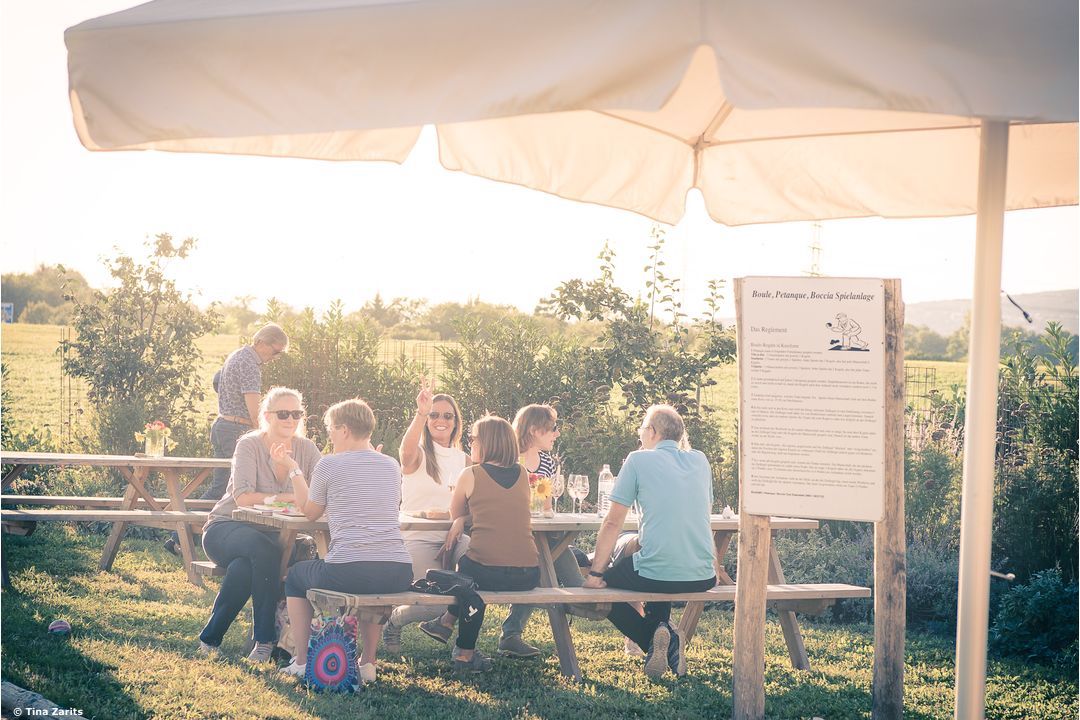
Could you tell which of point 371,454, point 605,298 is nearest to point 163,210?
point 605,298

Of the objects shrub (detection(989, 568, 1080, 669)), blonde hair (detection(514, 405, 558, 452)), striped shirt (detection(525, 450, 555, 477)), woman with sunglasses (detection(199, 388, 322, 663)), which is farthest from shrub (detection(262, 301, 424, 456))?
shrub (detection(989, 568, 1080, 669))

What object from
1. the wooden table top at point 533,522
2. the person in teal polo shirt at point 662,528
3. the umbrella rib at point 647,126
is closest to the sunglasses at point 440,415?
the wooden table top at point 533,522

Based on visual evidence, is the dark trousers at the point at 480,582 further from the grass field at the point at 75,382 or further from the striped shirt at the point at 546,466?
the grass field at the point at 75,382

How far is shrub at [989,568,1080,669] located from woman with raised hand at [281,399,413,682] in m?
3.72

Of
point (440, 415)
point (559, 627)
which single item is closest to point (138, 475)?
point (440, 415)

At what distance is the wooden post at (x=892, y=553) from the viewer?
431 cm

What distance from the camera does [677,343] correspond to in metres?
9.84

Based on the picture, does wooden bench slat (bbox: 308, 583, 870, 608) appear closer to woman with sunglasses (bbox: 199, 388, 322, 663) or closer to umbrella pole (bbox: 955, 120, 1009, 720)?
woman with sunglasses (bbox: 199, 388, 322, 663)

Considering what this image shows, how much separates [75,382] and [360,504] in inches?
275

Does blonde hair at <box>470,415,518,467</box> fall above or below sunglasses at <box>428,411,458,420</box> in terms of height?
below

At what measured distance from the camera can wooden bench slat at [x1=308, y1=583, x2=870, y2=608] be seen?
202 inches

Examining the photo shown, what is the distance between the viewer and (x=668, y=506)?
5.63 m

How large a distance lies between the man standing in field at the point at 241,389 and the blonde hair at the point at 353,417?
306 centimetres

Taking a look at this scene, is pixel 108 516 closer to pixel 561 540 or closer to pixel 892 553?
pixel 561 540
